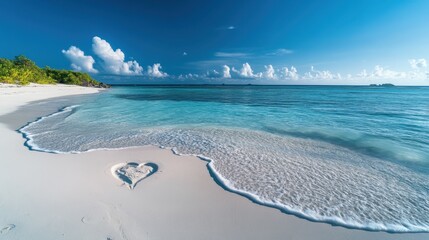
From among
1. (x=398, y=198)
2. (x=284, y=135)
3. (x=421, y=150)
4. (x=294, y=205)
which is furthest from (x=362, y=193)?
(x=421, y=150)

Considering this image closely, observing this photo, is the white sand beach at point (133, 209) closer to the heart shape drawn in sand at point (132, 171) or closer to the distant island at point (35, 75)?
the heart shape drawn in sand at point (132, 171)

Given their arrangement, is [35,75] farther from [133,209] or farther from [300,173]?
[300,173]

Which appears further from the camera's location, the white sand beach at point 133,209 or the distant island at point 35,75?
the distant island at point 35,75

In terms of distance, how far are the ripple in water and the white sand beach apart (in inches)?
12.9

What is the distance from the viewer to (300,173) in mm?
5266

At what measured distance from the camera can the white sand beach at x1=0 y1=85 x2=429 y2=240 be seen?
303cm

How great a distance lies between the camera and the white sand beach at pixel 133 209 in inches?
119

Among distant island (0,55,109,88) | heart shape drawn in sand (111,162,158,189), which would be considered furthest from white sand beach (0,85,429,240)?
distant island (0,55,109,88)

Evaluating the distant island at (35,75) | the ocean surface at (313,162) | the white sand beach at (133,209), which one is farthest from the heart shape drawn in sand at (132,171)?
the distant island at (35,75)

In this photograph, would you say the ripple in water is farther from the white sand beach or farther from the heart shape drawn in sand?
the heart shape drawn in sand

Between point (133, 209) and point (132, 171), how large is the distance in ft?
5.57

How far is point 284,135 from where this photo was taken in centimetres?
932

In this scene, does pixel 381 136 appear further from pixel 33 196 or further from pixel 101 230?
pixel 33 196

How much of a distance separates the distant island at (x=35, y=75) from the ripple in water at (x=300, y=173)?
43.5 metres
